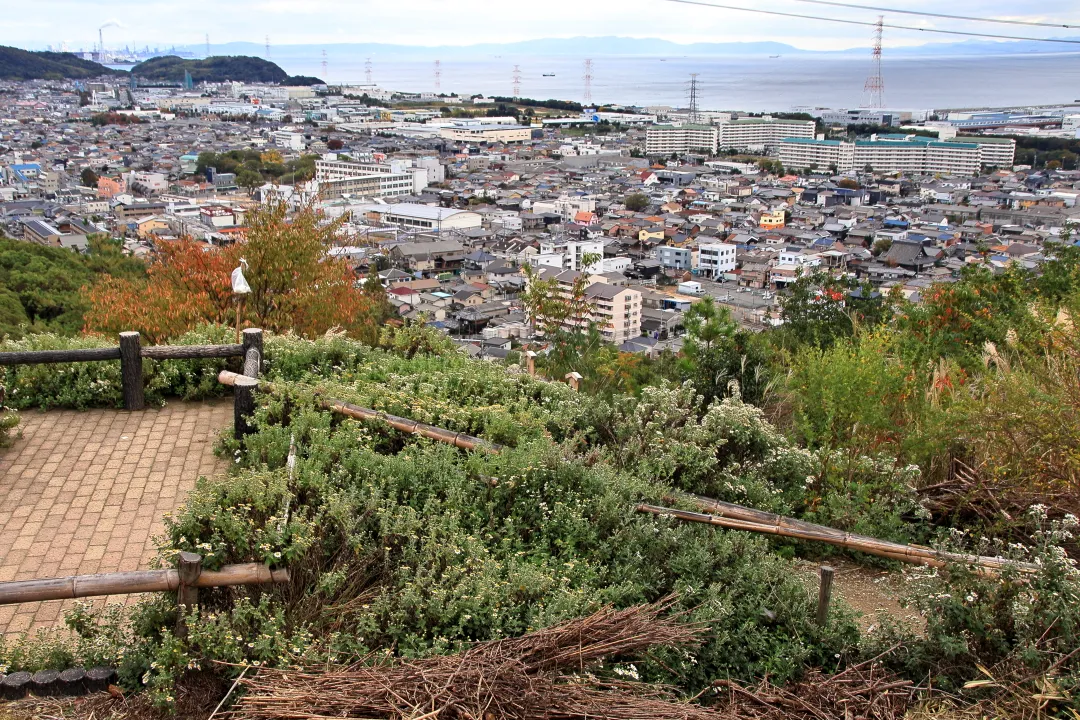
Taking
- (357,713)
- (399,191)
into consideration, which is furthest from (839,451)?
(399,191)

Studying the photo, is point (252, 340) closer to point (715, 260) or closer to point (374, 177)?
point (715, 260)

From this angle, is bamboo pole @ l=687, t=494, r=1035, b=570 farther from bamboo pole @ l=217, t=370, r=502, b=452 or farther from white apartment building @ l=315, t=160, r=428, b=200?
white apartment building @ l=315, t=160, r=428, b=200

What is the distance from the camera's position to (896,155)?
133 ft

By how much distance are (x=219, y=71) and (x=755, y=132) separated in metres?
58.6

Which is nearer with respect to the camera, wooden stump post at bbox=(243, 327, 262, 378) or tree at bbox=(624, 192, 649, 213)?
wooden stump post at bbox=(243, 327, 262, 378)

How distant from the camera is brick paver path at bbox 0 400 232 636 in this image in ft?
7.70

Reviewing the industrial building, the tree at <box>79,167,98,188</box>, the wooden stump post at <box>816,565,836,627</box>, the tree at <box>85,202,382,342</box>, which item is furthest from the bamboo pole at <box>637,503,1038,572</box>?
the tree at <box>79,167,98,188</box>

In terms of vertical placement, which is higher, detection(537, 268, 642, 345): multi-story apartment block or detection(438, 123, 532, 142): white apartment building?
detection(438, 123, 532, 142): white apartment building

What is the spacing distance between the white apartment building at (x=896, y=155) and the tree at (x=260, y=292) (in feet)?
122

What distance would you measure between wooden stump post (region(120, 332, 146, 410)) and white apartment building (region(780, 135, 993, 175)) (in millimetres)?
39260

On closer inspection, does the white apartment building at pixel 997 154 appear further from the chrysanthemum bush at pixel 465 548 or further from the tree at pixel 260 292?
the chrysanthemum bush at pixel 465 548

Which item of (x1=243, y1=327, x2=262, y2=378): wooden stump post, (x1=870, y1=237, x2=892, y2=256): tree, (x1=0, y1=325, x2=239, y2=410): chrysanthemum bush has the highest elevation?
(x1=243, y1=327, x2=262, y2=378): wooden stump post

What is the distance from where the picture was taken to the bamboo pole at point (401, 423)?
270cm

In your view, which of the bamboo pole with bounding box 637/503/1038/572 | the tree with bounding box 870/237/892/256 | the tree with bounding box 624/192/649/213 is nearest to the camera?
the bamboo pole with bounding box 637/503/1038/572
